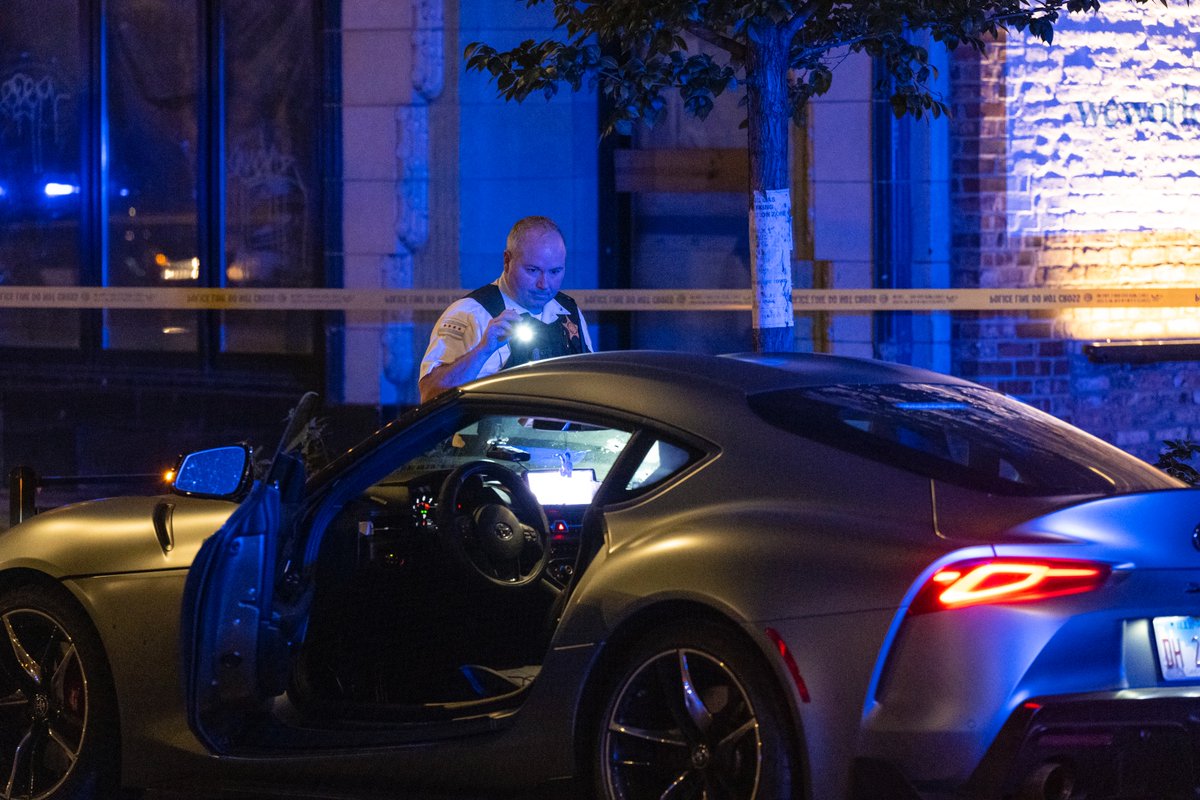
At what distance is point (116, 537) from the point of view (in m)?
5.16

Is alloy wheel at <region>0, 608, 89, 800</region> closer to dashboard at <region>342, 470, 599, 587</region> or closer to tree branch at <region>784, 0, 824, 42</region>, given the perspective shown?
dashboard at <region>342, 470, 599, 587</region>

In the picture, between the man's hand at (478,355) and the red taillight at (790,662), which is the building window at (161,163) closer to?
the man's hand at (478,355)

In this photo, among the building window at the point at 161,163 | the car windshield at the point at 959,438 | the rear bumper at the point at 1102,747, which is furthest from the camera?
the building window at the point at 161,163

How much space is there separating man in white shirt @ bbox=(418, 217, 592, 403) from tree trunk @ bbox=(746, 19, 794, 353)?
1059 mm

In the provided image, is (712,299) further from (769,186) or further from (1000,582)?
(1000,582)

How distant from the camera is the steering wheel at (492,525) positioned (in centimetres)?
518

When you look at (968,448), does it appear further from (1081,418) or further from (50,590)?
(1081,418)

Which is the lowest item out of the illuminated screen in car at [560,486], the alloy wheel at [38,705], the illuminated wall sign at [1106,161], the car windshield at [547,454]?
the alloy wheel at [38,705]

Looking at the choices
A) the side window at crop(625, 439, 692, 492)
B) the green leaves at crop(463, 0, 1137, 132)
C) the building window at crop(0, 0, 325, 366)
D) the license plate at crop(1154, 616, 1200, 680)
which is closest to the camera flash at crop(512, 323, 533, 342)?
the green leaves at crop(463, 0, 1137, 132)

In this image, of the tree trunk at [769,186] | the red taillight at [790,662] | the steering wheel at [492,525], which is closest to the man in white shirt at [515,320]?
the tree trunk at [769,186]

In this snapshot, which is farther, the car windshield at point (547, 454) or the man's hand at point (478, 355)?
the man's hand at point (478, 355)

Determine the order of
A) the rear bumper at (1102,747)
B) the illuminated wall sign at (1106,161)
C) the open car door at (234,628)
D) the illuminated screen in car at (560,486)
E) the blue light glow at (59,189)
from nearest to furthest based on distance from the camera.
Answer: the rear bumper at (1102,747) < the open car door at (234,628) < the illuminated screen in car at (560,486) < the illuminated wall sign at (1106,161) < the blue light glow at (59,189)

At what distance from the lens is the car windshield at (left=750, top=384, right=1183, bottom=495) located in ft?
13.4

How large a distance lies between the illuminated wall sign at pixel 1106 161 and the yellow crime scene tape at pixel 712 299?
0.65 ft
